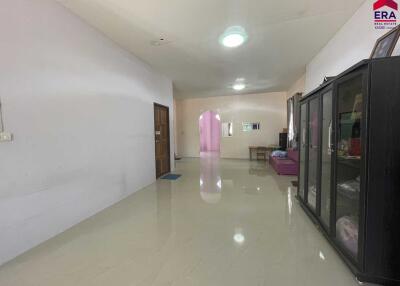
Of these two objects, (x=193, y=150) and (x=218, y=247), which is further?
(x=193, y=150)

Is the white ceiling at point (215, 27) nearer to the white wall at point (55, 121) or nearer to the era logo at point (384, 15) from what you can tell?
the era logo at point (384, 15)

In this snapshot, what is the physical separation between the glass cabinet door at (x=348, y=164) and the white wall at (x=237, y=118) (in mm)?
6293

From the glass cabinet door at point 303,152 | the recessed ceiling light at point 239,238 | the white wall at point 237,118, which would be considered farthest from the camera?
the white wall at point 237,118

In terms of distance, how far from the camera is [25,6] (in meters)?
2.06

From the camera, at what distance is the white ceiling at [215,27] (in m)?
2.40

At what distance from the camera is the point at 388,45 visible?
192cm

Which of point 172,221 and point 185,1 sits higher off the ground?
point 185,1

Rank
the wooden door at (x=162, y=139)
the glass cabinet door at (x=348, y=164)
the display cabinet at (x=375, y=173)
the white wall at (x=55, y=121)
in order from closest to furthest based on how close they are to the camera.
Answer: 1. the display cabinet at (x=375, y=173)
2. the glass cabinet door at (x=348, y=164)
3. the white wall at (x=55, y=121)
4. the wooden door at (x=162, y=139)

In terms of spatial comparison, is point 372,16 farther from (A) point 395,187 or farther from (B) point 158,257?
(B) point 158,257

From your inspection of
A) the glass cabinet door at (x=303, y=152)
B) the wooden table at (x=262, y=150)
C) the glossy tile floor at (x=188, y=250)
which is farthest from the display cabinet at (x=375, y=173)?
the wooden table at (x=262, y=150)

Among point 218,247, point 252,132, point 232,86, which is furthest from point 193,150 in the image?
point 218,247

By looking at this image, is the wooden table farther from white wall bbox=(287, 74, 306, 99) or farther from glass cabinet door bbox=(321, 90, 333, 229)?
glass cabinet door bbox=(321, 90, 333, 229)

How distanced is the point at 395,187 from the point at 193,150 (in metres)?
8.01

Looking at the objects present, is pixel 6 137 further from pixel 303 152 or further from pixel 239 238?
pixel 303 152
